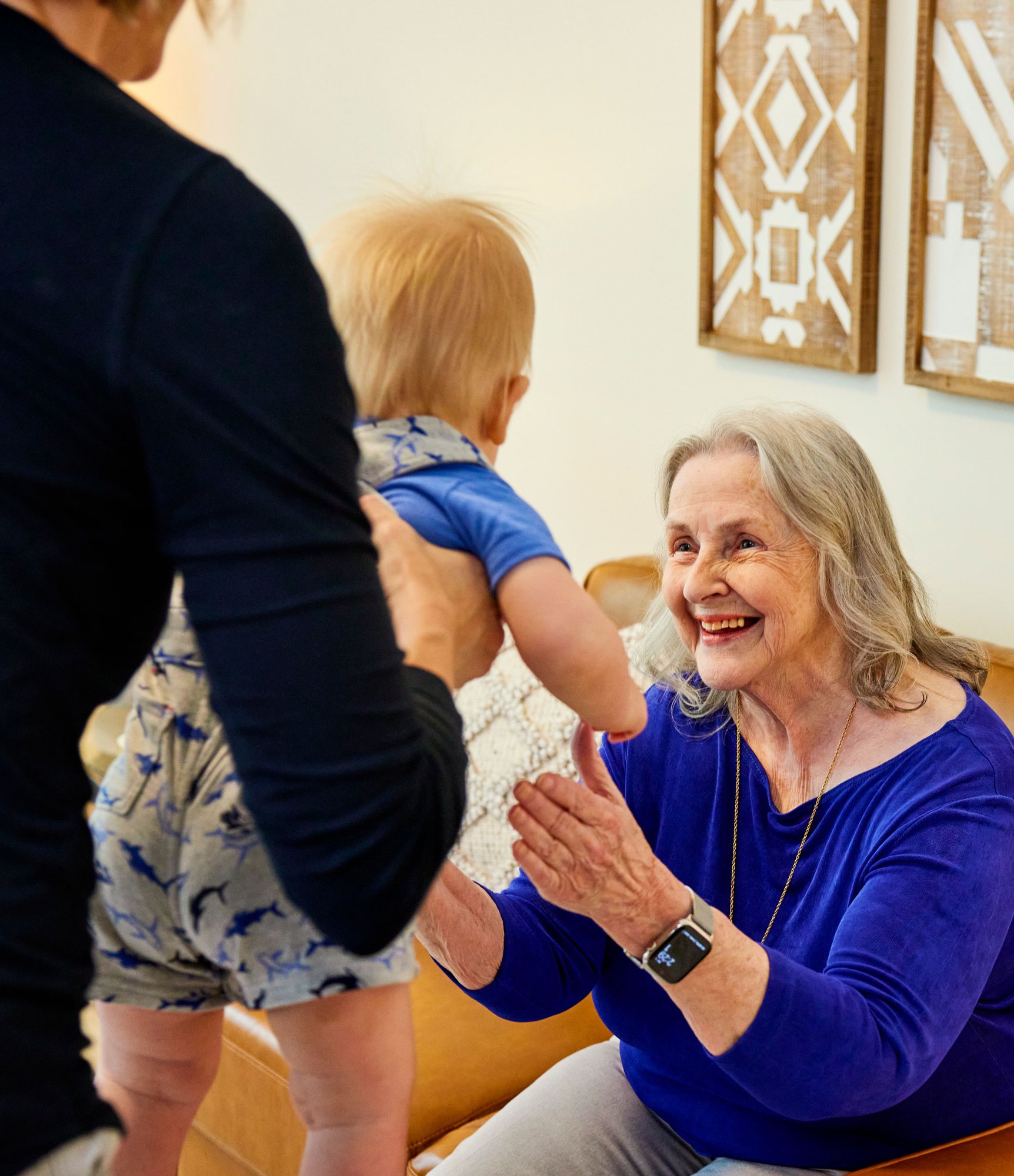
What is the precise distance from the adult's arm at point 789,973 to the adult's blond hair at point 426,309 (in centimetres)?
39

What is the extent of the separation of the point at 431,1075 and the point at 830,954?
2.69 ft

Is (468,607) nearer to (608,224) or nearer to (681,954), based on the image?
(681,954)

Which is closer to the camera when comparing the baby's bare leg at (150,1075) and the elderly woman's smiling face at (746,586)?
the baby's bare leg at (150,1075)

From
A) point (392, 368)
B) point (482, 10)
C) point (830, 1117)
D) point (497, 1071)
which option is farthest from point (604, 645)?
point (482, 10)

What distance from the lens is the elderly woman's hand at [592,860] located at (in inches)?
52.6

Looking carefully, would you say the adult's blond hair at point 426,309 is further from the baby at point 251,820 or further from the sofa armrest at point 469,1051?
the sofa armrest at point 469,1051

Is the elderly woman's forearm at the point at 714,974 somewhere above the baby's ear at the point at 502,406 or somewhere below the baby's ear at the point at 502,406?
below

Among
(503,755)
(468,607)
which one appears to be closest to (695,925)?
(468,607)

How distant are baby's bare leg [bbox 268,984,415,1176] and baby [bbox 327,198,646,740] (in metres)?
0.28

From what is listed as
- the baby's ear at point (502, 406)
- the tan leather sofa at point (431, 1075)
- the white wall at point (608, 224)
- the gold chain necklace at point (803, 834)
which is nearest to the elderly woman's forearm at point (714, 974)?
the gold chain necklace at point (803, 834)

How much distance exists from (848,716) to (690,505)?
1.12 ft

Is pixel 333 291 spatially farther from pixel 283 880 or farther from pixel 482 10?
pixel 482 10

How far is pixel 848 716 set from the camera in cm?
171

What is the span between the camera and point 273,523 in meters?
0.58
